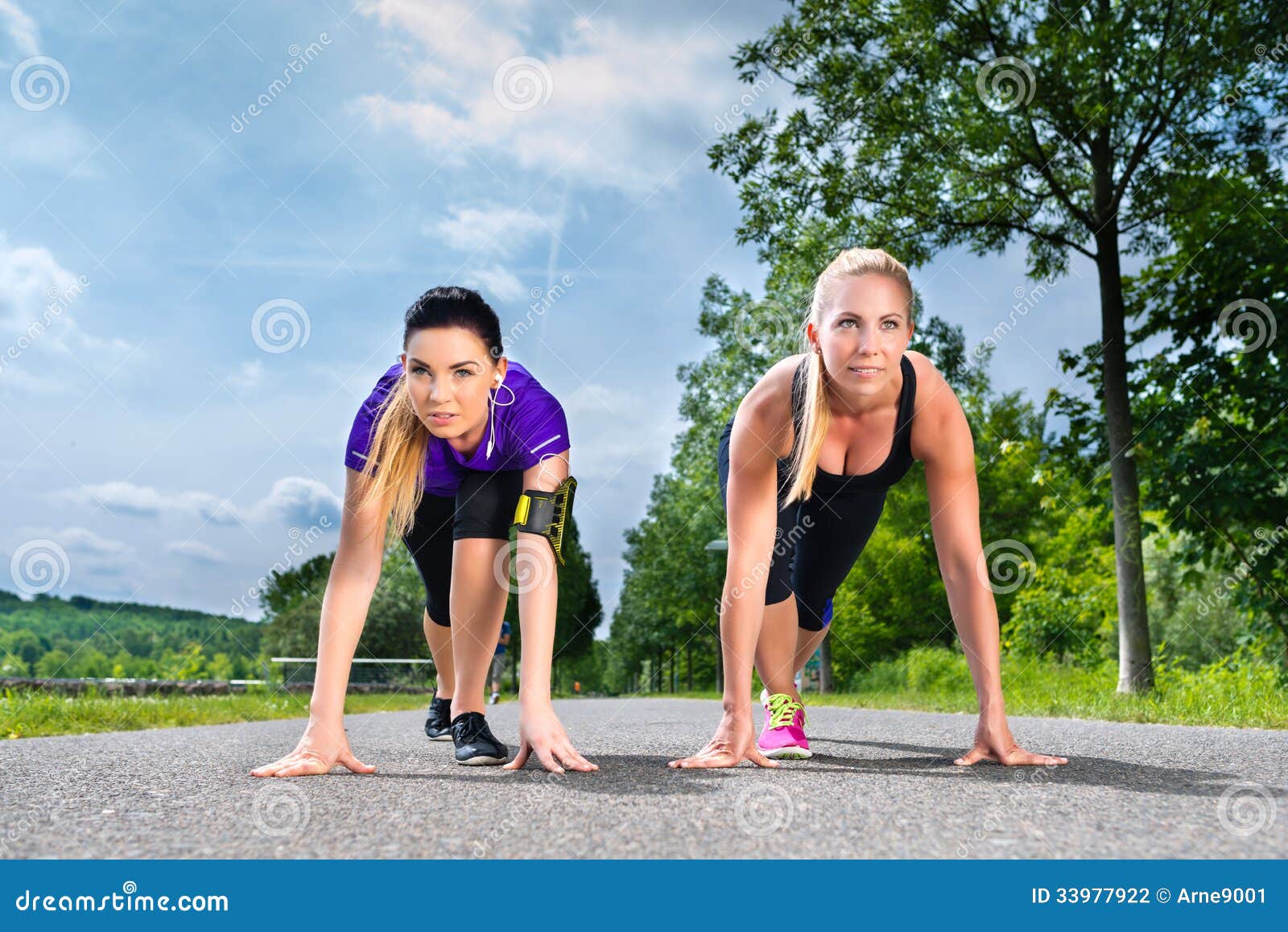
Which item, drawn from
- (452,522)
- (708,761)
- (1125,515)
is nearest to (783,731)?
(708,761)

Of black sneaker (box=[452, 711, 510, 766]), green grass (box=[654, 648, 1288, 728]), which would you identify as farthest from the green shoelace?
green grass (box=[654, 648, 1288, 728])

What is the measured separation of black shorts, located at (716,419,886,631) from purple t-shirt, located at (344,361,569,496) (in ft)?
2.50

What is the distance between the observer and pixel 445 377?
3.37 meters

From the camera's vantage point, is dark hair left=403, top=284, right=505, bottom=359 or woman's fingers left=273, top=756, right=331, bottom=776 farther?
dark hair left=403, top=284, right=505, bottom=359

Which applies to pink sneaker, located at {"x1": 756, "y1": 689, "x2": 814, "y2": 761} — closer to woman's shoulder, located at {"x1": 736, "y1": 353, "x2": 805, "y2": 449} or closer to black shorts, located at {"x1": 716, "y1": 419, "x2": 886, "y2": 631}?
black shorts, located at {"x1": 716, "y1": 419, "x2": 886, "y2": 631}

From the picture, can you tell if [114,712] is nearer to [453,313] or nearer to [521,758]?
[521,758]

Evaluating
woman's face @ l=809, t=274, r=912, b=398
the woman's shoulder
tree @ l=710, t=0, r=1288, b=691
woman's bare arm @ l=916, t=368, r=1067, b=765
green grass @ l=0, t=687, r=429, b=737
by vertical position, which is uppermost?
tree @ l=710, t=0, r=1288, b=691

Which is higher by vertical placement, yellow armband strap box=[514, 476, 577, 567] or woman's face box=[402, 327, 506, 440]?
woman's face box=[402, 327, 506, 440]

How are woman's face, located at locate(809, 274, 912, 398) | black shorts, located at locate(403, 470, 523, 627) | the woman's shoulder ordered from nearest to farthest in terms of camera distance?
woman's face, located at locate(809, 274, 912, 398), the woman's shoulder, black shorts, located at locate(403, 470, 523, 627)

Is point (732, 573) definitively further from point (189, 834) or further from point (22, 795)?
point (22, 795)

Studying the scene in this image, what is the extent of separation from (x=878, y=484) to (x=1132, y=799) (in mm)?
1621

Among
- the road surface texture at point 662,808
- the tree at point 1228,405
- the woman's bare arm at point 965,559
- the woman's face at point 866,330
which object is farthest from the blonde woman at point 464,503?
the tree at point 1228,405

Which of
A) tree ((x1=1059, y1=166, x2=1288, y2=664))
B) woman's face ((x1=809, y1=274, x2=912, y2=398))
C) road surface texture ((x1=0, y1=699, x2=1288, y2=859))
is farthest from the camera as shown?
tree ((x1=1059, y1=166, x2=1288, y2=664))

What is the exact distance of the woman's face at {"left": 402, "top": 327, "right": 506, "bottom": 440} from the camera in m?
3.36
